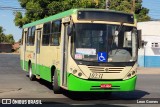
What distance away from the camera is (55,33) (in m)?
15.7

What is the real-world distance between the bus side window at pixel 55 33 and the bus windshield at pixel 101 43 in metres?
1.82

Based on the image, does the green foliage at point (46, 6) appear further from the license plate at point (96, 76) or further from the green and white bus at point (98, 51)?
the license plate at point (96, 76)

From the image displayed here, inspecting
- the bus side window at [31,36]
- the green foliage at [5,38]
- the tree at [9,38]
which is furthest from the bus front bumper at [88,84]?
the tree at [9,38]

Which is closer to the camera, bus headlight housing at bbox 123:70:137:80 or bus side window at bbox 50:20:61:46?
bus headlight housing at bbox 123:70:137:80

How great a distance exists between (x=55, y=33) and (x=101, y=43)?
9.13 ft

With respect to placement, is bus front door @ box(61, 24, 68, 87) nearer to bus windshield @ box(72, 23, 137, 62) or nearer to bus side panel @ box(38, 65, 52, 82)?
bus windshield @ box(72, 23, 137, 62)

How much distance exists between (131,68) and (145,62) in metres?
29.5

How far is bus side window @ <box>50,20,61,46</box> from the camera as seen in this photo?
50.0 feet

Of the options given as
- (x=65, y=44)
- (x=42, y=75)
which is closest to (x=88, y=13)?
(x=65, y=44)

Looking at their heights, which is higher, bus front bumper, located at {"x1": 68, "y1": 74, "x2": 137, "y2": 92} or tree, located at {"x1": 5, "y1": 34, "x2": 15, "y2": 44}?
bus front bumper, located at {"x1": 68, "y1": 74, "x2": 137, "y2": 92}

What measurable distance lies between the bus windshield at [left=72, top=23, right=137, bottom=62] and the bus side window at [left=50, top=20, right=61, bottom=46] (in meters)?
1.82

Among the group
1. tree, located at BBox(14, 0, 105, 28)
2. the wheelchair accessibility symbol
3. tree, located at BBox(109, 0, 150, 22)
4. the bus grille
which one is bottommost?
the bus grille

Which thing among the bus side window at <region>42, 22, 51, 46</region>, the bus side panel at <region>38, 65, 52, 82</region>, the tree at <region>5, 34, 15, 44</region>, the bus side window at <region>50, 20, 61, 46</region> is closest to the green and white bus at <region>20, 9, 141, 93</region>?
the bus side window at <region>50, 20, 61, 46</region>

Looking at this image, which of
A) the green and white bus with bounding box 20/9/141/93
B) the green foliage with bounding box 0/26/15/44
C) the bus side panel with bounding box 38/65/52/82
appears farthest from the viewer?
the green foliage with bounding box 0/26/15/44
